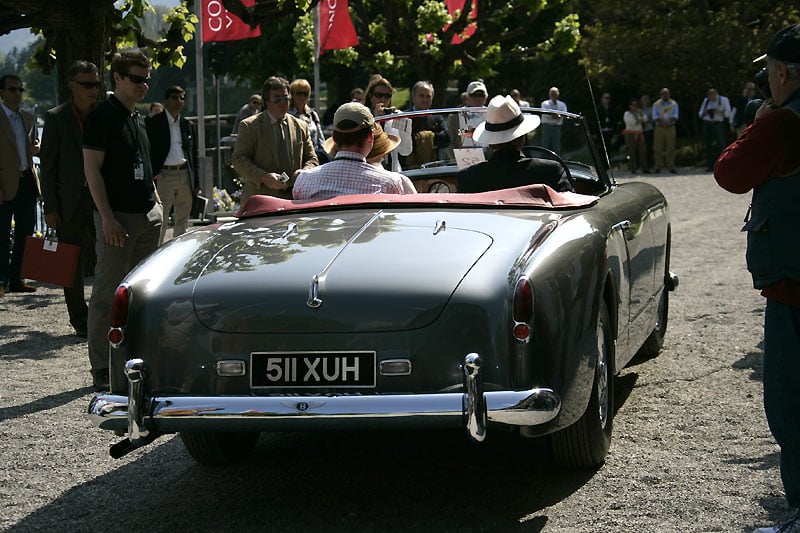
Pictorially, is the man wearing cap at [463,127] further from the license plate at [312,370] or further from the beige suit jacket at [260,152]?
the license plate at [312,370]

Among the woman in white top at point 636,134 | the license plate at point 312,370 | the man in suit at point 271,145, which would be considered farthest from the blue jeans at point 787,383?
the woman in white top at point 636,134

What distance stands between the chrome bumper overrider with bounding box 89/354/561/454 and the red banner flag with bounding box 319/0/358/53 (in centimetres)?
1927

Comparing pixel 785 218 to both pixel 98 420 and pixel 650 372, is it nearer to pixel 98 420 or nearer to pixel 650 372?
pixel 98 420

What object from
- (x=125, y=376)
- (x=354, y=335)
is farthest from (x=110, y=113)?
(x=354, y=335)

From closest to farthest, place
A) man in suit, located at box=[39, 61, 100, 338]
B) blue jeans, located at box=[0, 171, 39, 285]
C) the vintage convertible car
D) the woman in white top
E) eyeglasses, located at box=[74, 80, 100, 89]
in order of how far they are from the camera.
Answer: the vintage convertible car
eyeglasses, located at box=[74, 80, 100, 89]
man in suit, located at box=[39, 61, 100, 338]
blue jeans, located at box=[0, 171, 39, 285]
the woman in white top

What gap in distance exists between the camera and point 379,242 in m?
4.96

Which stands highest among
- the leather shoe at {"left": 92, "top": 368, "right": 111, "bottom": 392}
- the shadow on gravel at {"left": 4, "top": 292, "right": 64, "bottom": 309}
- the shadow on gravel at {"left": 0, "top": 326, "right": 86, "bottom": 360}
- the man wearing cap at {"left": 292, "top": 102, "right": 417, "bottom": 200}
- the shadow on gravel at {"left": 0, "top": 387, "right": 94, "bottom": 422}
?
the man wearing cap at {"left": 292, "top": 102, "right": 417, "bottom": 200}

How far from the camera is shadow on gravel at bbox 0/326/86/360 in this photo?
8.93 m

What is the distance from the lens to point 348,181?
19.8ft

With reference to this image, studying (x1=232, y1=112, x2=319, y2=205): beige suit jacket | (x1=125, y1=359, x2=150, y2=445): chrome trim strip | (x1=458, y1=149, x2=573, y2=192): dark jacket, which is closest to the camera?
(x1=125, y1=359, x2=150, y2=445): chrome trim strip

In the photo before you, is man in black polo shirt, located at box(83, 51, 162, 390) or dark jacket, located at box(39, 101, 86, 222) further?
dark jacket, located at box(39, 101, 86, 222)

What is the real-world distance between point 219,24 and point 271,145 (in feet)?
36.8

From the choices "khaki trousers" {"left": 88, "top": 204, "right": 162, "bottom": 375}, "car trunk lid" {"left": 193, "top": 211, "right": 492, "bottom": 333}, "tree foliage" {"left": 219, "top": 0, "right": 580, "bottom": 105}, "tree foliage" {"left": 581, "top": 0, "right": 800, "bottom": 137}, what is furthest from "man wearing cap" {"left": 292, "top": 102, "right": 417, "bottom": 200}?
"tree foliage" {"left": 581, "top": 0, "right": 800, "bottom": 137}

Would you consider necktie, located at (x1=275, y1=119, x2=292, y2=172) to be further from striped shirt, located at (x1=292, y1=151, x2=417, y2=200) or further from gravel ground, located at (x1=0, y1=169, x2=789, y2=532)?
striped shirt, located at (x1=292, y1=151, x2=417, y2=200)
